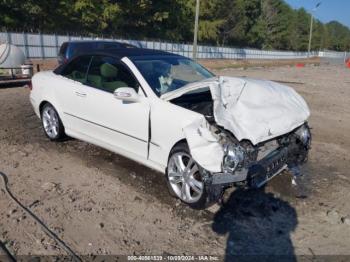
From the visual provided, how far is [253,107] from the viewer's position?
4223 mm

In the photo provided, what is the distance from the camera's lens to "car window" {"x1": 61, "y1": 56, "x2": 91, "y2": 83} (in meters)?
5.74

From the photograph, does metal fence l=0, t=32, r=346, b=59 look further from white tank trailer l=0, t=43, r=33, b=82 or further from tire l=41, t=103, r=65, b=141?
tire l=41, t=103, r=65, b=141

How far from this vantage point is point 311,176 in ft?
17.8

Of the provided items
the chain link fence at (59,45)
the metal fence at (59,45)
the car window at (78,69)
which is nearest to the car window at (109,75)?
the car window at (78,69)

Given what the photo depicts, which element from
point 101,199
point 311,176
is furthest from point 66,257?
point 311,176

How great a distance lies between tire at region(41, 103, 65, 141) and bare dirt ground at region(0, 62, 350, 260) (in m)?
0.24

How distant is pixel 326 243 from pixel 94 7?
42768 mm

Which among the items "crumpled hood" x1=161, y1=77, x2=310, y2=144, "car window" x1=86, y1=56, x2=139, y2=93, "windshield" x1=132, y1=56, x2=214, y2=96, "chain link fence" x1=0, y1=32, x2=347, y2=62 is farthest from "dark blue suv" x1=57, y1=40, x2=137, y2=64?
"crumpled hood" x1=161, y1=77, x2=310, y2=144

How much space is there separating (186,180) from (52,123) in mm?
3128

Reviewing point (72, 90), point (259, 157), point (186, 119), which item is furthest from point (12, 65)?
point (259, 157)

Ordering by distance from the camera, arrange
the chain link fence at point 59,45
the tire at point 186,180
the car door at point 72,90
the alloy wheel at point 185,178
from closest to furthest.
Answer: the tire at point 186,180, the alloy wheel at point 185,178, the car door at point 72,90, the chain link fence at point 59,45

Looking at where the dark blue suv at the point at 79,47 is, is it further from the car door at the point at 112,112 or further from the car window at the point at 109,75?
the car door at the point at 112,112

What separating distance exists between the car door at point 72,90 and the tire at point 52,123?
20 centimetres

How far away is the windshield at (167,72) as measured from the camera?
4906 mm
